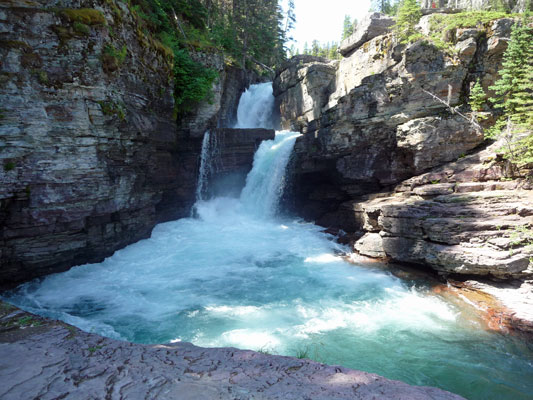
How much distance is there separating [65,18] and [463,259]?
1544 cm

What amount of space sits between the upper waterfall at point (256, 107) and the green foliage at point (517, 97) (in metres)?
20.8

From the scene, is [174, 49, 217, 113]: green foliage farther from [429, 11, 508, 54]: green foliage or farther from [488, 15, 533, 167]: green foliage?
[488, 15, 533, 167]: green foliage

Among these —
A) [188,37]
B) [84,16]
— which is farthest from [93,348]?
[188,37]

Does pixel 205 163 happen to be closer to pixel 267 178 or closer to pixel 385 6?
pixel 267 178

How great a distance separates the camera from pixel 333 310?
876cm

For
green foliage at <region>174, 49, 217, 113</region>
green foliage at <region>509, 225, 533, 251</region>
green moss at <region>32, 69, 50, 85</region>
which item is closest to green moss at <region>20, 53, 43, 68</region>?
green moss at <region>32, 69, 50, 85</region>

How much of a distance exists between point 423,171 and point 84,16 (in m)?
15.3

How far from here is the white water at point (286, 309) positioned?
6.57 meters

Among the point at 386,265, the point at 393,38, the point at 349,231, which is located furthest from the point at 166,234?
the point at 393,38

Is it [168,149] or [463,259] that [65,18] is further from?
[463,259]

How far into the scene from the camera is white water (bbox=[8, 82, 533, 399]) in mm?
6570

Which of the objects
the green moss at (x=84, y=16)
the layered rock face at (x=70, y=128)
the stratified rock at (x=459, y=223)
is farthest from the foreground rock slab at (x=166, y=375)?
the green moss at (x=84, y=16)

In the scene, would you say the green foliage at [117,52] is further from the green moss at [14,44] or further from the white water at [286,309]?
Answer: the white water at [286,309]

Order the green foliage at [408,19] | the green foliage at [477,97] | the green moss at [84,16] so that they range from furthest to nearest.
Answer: the green foliage at [408,19] < the green foliage at [477,97] < the green moss at [84,16]
